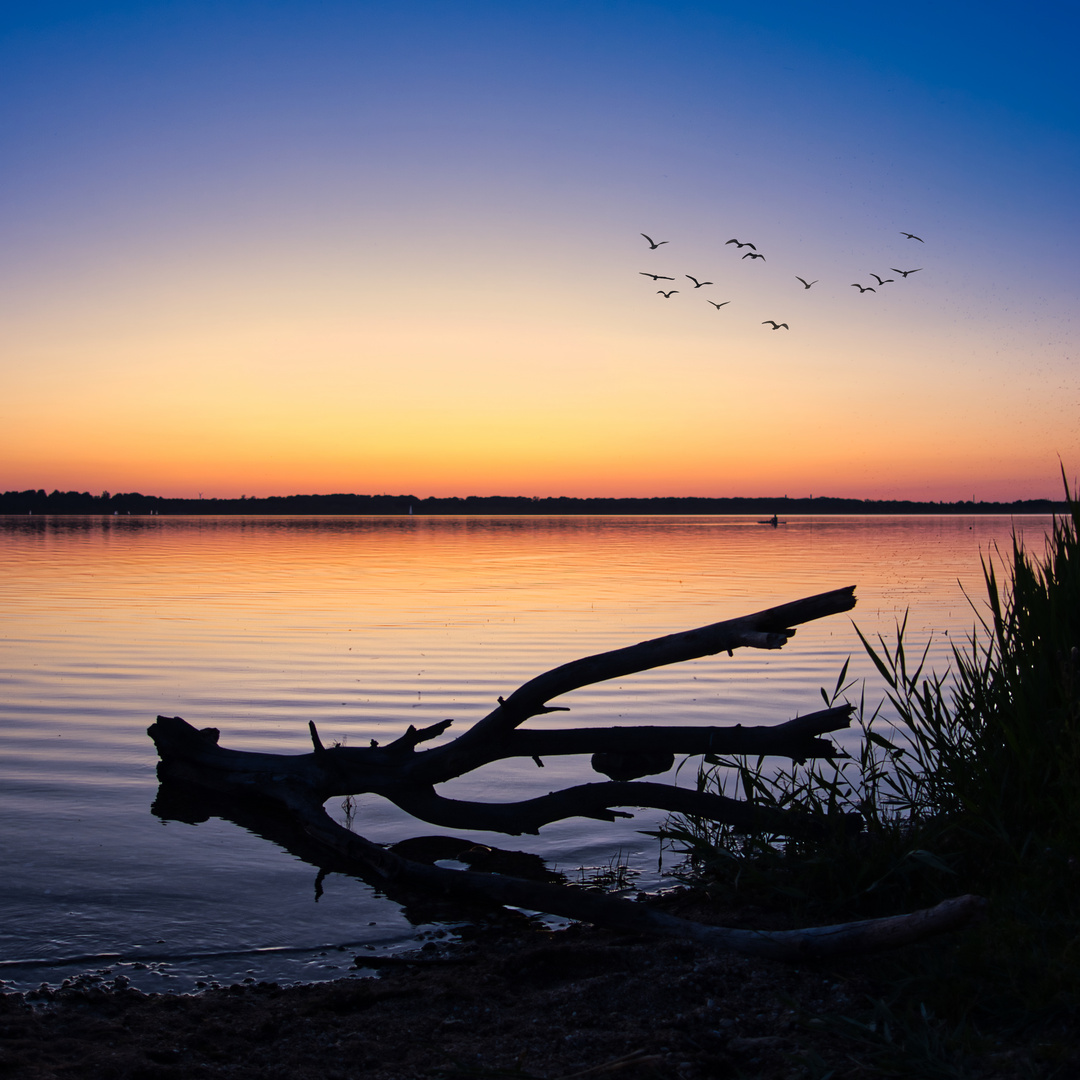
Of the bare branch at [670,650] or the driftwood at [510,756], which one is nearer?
the bare branch at [670,650]

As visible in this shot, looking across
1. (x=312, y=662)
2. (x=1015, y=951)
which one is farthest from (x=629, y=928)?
(x=312, y=662)

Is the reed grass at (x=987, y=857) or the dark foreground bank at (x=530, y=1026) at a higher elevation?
the reed grass at (x=987, y=857)

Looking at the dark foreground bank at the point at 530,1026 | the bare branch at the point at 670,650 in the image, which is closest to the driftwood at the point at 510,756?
the bare branch at the point at 670,650

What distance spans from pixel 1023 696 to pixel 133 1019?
5.57 metres

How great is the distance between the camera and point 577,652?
19.6 m

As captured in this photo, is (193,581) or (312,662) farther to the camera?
(193,581)

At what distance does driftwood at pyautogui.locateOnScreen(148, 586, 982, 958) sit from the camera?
687 cm

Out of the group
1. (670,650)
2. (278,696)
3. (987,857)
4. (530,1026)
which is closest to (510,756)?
(670,650)

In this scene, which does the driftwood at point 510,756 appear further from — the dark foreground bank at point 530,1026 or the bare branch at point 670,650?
→ the dark foreground bank at point 530,1026

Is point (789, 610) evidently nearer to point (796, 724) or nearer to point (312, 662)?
point (796, 724)

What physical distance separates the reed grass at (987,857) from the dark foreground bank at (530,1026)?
0.09 metres

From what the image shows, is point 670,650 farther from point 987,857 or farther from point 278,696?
point 278,696

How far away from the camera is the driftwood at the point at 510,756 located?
6.87 meters

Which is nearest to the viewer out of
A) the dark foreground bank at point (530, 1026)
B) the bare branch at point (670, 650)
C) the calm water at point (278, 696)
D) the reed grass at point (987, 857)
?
the dark foreground bank at point (530, 1026)
